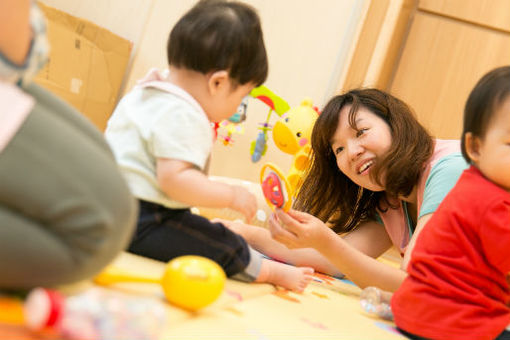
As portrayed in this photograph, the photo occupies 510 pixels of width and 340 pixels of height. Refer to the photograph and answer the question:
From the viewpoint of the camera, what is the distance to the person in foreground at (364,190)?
1.08 m

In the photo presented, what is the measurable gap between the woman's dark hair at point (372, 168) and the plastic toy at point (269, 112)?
0.62m

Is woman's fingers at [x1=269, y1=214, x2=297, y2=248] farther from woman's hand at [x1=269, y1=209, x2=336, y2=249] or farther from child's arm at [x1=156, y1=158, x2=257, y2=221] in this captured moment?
child's arm at [x1=156, y1=158, x2=257, y2=221]

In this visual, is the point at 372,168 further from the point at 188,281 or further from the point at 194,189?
the point at 188,281

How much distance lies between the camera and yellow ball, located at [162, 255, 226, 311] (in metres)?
0.62

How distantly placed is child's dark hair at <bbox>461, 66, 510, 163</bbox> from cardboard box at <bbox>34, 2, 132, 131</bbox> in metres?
1.64

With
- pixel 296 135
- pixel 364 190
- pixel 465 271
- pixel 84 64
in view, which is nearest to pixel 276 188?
pixel 465 271

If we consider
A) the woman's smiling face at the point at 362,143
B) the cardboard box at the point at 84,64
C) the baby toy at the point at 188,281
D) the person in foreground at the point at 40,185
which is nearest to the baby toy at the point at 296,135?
the woman's smiling face at the point at 362,143

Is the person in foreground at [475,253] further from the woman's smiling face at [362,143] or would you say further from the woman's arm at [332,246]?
the woman's smiling face at [362,143]

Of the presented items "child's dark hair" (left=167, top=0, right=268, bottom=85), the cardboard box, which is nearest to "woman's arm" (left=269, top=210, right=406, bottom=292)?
"child's dark hair" (left=167, top=0, right=268, bottom=85)

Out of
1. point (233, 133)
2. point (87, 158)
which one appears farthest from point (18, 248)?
point (233, 133)

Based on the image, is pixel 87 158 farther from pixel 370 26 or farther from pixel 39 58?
pixel 370 26

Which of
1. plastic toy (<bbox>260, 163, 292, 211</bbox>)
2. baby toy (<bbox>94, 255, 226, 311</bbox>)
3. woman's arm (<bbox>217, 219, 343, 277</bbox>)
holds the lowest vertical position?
woman's arm (<bbox>217, 219, 343, 277</bbox>)

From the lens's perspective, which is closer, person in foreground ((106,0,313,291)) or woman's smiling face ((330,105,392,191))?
person in foreground ((106,0,313,291))

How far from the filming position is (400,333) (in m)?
0.86
